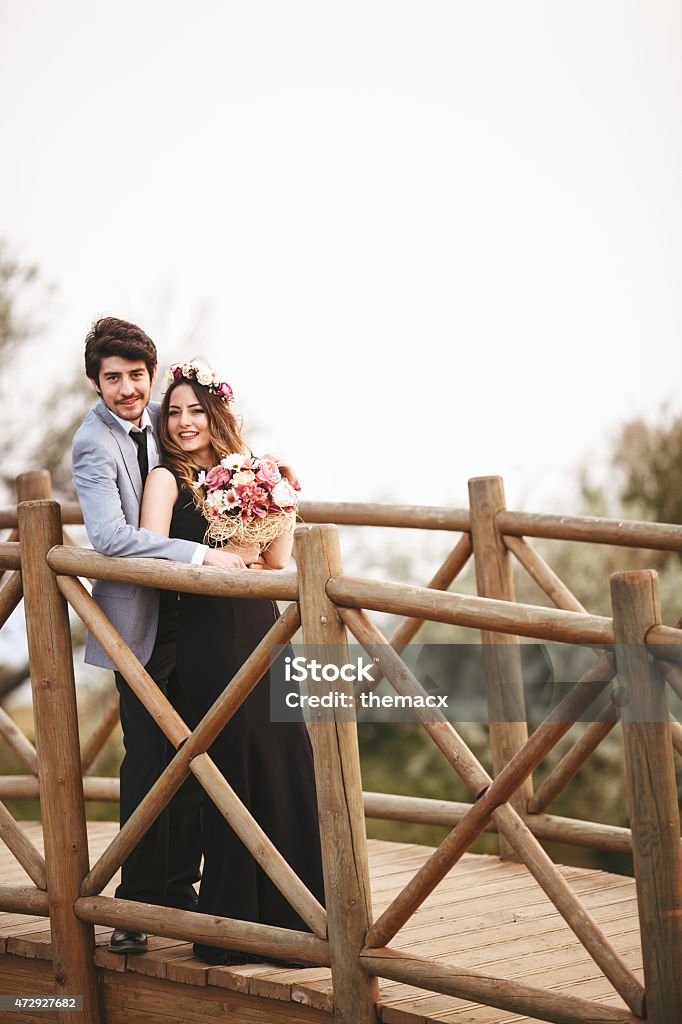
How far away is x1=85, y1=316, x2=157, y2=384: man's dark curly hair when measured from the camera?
3.69 metres

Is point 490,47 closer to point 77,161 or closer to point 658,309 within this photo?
point 658,309

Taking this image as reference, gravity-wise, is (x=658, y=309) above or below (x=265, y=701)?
above

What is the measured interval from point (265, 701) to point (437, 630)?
8625mm

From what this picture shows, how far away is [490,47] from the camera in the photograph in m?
13.3

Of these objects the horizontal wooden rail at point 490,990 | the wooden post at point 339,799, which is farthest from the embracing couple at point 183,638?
the horizontal wooden rail at point 490,990

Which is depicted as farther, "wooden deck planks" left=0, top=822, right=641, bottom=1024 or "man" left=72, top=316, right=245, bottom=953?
"man" left=72, top=316, right=245, bottom=953

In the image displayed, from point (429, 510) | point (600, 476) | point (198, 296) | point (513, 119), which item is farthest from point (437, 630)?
point (429, 510)

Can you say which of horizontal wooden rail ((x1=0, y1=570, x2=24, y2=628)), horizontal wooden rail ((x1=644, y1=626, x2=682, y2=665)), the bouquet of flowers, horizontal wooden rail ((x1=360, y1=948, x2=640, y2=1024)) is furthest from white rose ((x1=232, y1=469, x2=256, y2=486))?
horizontal wooden rail ((x1=644, y1=626, x2=682, y2=665))

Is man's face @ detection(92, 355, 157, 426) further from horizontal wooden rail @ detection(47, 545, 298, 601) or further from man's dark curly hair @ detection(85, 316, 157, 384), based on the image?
horizontal wooden rail @ detection(47, 545, 298, 601)

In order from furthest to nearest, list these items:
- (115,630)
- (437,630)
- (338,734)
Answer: (437,630) → (115,630) → (338,734)

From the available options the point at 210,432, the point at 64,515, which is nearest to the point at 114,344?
the point at 210,432

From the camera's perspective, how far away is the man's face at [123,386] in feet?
12.0

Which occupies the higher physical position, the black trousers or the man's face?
the man's face

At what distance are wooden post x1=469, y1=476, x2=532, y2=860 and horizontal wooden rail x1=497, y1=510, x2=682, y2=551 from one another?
2.4 inches
